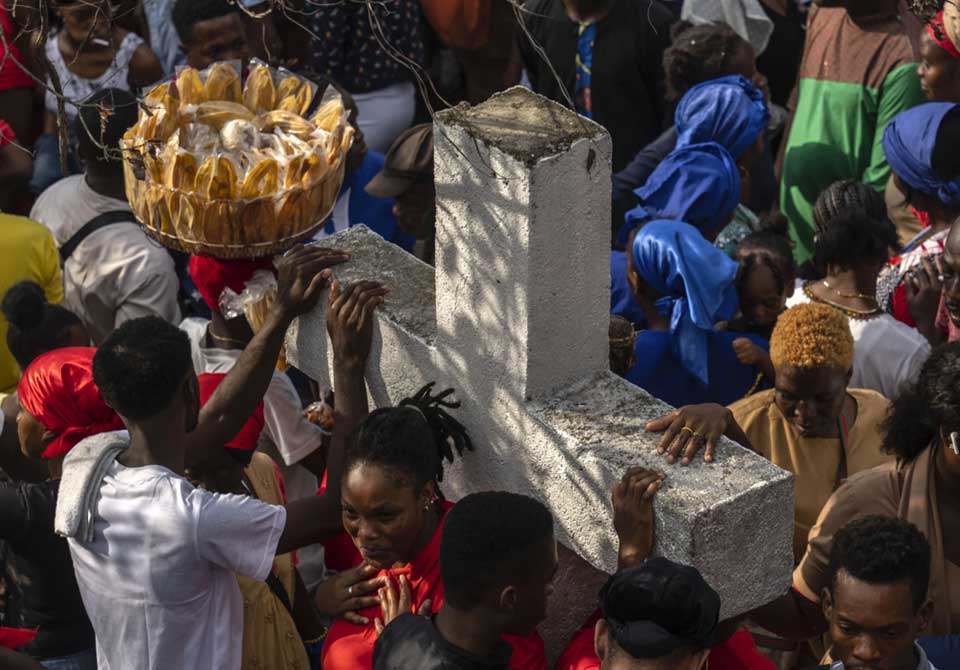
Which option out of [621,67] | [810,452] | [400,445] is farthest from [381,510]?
[621,67]

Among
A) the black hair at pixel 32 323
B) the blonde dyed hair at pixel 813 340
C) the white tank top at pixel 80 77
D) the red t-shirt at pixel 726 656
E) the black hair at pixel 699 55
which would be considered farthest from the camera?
the white tank top at pixel 80 77

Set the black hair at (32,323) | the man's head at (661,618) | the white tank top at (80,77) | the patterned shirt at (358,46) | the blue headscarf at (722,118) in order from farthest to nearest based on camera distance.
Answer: the patterned shirt at (358,46)
the white tank top at (80,77)
the blue headscarf at (722,118)
the black hair at (32,323)
the man's head at (661,618)

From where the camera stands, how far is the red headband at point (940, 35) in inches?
258

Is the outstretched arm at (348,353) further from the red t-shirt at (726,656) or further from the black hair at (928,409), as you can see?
the black hair at (928,409)

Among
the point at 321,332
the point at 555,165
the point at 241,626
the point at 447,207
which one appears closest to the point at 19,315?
the point at 321,332

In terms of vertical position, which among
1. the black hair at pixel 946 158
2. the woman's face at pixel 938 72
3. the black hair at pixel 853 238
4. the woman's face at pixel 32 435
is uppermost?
the woman's face at pixel 938 72

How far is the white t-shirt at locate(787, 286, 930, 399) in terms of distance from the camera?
5.63m

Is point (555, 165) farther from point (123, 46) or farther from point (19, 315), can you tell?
point (123, 46)

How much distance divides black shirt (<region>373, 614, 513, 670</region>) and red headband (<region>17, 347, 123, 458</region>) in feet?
4.41

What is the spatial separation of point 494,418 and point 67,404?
131 centimetres

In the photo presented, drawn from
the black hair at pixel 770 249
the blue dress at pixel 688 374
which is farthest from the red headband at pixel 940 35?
the blue dress at pixel 688 374

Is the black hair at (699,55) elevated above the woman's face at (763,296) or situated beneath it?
elevated above

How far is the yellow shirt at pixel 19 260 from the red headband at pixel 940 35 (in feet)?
12.1

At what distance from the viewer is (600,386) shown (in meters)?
4.20
